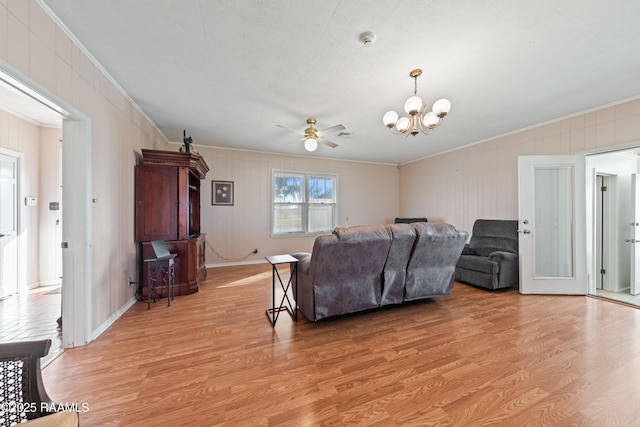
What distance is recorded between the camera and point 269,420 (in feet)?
4.74

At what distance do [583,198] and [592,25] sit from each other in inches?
107

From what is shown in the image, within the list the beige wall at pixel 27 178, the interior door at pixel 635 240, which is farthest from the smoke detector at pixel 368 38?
the interior door at pixel 635 240

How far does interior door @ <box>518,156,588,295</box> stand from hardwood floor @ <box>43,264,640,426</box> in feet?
2.23

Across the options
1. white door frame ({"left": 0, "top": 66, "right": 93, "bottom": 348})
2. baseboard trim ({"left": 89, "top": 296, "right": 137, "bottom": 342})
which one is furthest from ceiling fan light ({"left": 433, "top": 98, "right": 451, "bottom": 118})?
baseboard trim ({"left": 89, "top": 296, "right": 137, "bottom": 342})

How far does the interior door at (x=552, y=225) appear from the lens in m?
3.59

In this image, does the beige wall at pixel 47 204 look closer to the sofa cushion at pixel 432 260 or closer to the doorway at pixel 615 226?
the sofa cushion at pixel 432 260

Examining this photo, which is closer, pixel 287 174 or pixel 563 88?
pixel 563 88

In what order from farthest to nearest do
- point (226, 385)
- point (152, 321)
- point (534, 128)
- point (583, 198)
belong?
point (534, 128), point (583, 198), point (152, 321), point (226, 385)

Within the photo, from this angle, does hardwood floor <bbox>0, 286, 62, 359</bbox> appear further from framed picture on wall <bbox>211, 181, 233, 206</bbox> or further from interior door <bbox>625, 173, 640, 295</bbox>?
interior door <bbox>625, 173, 640, 295</bbox>

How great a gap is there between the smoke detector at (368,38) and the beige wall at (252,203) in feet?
13.7

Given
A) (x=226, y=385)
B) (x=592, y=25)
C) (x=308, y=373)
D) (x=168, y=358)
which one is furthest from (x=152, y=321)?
(x=592, y=25)

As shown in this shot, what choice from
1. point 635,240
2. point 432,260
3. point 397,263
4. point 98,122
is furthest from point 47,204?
point 635,240

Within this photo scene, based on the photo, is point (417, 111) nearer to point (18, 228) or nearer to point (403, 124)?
point (403, 124)

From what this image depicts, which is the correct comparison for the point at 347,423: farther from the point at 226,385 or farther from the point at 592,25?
the point at 592,25
